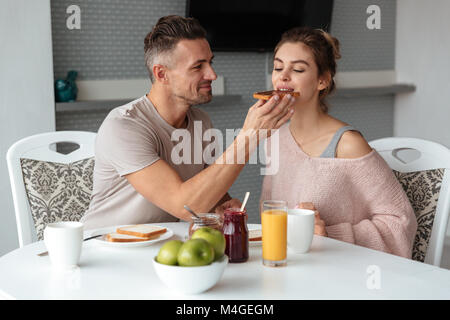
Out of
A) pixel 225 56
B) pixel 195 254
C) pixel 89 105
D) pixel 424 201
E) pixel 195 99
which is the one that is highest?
pixel 225 56

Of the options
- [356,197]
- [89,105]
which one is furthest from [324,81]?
[89,105]

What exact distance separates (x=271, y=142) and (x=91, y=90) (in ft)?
5.25

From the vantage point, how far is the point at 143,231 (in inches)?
57.1

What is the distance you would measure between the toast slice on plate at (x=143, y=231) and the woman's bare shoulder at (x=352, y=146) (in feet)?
2.01

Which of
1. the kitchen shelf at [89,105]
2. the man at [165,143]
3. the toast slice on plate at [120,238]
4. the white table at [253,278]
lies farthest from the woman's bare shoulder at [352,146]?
the kitchen shelf at [89,105]

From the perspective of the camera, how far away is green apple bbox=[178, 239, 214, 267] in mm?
1021

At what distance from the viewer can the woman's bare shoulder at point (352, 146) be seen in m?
1.72

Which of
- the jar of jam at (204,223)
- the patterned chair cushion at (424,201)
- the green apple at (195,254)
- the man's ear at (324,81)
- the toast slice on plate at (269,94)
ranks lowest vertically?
the patterned chair cushion at (424,201)

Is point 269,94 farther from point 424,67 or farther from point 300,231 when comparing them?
point 424,67

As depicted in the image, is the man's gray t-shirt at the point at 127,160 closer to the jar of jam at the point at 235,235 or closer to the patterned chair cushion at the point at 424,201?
the jar of jam at the point at 235,235

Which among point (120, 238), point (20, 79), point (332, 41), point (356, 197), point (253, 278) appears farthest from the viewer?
point (20, 79)

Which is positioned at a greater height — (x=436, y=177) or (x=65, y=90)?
(x=65, y=90)

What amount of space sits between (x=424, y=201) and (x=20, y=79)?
200 centimetres

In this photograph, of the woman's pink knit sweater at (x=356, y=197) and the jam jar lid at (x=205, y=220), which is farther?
the woman's pink knit sweater at (x=356, y=197)
